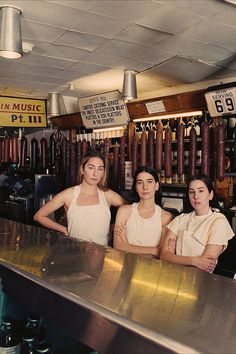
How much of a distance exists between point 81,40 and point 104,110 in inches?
82.1

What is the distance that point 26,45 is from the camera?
3.98 m

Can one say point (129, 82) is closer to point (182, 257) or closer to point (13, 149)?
point (13, 149)

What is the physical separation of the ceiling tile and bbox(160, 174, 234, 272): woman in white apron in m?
2.09

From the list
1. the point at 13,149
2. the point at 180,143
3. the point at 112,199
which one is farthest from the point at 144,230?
the point at 13,149

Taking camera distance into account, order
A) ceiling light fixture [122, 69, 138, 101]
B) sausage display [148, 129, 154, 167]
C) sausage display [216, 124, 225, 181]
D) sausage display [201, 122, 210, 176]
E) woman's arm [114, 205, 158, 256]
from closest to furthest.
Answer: woman's arm [114, 205, 158, 256]
sausage display [216, 124, 225, 181]
sausage display [201, 122, 210, 176]
sausage display [148, 129, 154, 167]
ceiling light fixture [122, 69, 138, 101]

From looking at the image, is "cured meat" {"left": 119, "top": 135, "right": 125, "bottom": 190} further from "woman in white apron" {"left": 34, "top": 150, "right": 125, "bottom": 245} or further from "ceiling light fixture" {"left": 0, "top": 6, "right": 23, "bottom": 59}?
"ceiling light fixture" {"left": 0, "top": 6, "right": 23, "bottom": 59}

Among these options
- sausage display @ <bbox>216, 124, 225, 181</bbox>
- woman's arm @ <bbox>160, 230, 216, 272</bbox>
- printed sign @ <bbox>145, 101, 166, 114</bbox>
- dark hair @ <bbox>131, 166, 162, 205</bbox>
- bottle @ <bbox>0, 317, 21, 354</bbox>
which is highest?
printed sign @ <bbox>145, 101, 166, 114</bbox>

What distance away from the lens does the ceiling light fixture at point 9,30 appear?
120 inches

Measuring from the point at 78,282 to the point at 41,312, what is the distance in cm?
15

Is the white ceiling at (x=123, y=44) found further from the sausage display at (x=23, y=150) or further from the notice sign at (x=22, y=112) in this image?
the sausage display at (x=23, y=150)

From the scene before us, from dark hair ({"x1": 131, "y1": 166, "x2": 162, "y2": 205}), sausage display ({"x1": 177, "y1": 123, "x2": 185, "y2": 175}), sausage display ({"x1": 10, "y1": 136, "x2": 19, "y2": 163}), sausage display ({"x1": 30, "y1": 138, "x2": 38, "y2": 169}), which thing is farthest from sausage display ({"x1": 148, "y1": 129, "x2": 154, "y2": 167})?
sausage display ({"x1": 10, "y1": 136, "x2": 19, "y2": 163})

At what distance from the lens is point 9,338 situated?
1.54 meters

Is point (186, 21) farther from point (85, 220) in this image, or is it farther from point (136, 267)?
point (136, 267)

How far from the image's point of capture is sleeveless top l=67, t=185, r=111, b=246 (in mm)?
2814
